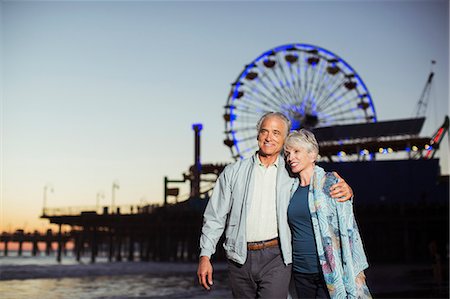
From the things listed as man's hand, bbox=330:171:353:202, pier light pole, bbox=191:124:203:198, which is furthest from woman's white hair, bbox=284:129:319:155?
pier light pole, bbox=191:124:203:198

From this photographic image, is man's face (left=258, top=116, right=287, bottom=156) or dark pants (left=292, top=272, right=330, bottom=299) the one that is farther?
man's face (left=258, top=116, right=287, bottom=156)

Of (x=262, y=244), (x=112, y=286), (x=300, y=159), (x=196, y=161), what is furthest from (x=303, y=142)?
(x=196, y=161)

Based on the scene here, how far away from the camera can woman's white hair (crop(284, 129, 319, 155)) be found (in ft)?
12.0

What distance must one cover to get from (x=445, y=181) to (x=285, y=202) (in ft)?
130

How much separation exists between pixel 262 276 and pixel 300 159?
28.9 inches

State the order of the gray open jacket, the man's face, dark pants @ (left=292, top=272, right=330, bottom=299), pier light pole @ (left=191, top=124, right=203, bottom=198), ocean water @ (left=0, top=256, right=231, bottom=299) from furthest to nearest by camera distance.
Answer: pier light pole @ (left=191, top=124, right=203, bottom=198)
ocean water @ (left=0, top=256, right=231, bottom=299)
the man's face
the gray open jacket
dark pants @ (left=292, top=272, right=330, bottom=299)

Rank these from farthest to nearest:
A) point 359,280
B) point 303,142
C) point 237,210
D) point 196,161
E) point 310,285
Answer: point 196,161
point 237,210
point 303,142
point 310,285
point 359,280

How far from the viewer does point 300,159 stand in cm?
363

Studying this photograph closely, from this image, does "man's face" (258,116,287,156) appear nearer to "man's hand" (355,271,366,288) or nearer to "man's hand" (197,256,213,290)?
"man's hand" (197,256,213,290)

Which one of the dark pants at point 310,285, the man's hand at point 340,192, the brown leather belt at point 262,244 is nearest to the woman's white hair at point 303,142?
the man's hand at point 340,192

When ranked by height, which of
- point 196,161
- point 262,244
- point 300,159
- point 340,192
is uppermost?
point 196,161

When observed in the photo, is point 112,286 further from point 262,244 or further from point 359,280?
point 359,280

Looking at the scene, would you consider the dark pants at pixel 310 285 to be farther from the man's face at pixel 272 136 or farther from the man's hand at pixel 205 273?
the man's face at pixel 272 136

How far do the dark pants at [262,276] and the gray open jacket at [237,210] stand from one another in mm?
59
